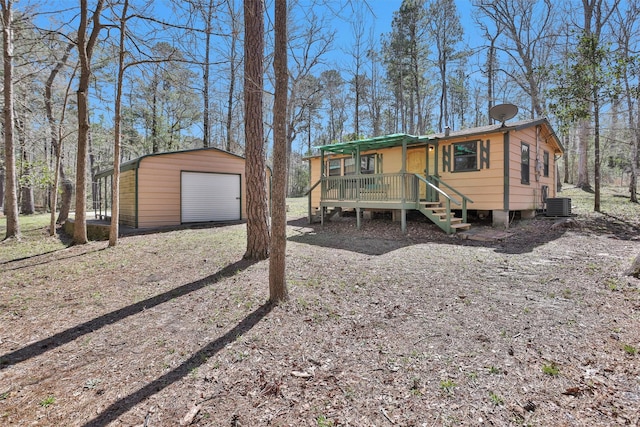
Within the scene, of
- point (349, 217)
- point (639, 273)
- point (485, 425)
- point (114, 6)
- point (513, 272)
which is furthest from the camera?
point (349, 217)

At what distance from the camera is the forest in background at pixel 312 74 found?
6.09m

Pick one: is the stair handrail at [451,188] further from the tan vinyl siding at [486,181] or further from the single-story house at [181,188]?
the single-story house at [181,188]

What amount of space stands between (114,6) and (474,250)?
947cm

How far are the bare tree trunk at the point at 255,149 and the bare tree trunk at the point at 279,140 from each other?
2.05 m

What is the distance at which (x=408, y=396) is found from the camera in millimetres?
2123

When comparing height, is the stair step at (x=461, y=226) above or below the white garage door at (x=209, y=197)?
below

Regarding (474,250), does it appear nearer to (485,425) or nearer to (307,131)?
(485,425)

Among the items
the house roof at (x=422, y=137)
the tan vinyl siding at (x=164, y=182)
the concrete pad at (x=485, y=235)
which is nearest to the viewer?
the concrete pad at (x=485, y=235)

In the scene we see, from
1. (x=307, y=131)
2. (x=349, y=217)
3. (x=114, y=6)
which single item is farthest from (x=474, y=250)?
(x=307, y=131)

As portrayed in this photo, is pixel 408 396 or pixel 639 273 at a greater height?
pixel 639 273

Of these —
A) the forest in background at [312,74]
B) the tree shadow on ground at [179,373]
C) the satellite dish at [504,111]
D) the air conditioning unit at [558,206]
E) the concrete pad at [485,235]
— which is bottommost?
the tree shadow on ground at [179,373]

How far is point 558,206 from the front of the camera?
32.7 ft

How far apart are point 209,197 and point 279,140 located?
9559 mm

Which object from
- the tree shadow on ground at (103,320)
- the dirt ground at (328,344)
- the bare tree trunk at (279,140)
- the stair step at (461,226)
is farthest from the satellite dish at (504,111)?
the tree shadow on ground at (103,320)
